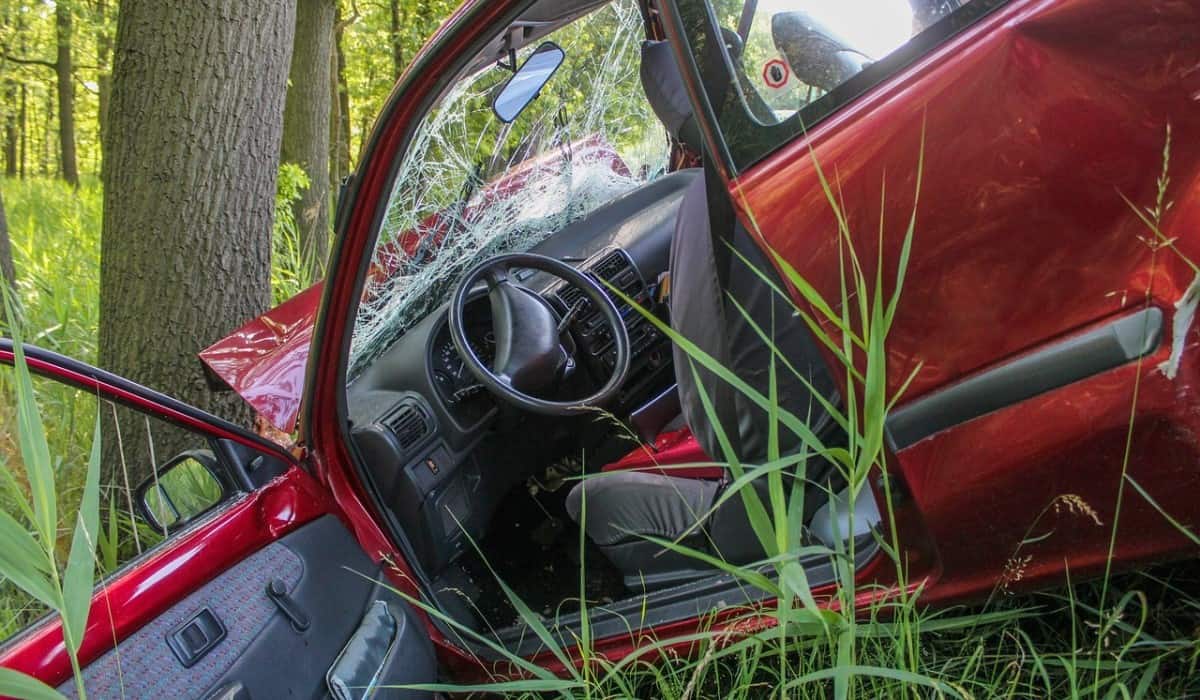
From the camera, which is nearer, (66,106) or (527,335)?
(527,335)

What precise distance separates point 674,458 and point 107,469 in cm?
211

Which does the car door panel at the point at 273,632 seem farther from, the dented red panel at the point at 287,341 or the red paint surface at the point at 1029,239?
the red paint surface at the point at 1029,239

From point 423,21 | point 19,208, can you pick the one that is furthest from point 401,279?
point 423,21

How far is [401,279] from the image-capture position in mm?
2486

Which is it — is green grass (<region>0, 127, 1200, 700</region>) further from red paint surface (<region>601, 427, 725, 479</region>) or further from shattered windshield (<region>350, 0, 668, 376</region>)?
shattered windshield (<region>350, 0, 668, 376</region>)

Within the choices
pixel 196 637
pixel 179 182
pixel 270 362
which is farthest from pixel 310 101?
pixel 196 637

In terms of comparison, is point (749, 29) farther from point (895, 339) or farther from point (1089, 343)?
point (1089, 343)

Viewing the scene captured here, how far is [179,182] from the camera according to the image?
2.96 metres

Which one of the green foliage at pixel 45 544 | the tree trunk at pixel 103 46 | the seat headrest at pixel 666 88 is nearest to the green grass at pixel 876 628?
the green foliage at pixel 45 544

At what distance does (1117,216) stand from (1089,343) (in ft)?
0.58

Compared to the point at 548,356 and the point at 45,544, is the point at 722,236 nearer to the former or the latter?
the point at 548,356

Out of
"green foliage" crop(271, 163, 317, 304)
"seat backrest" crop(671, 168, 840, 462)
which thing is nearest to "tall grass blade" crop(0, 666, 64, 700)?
"seat backrest" crop(671, 168, 840, 462)

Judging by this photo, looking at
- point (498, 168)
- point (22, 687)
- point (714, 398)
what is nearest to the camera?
point (22, 687)

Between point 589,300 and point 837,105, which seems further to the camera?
point 589,300
